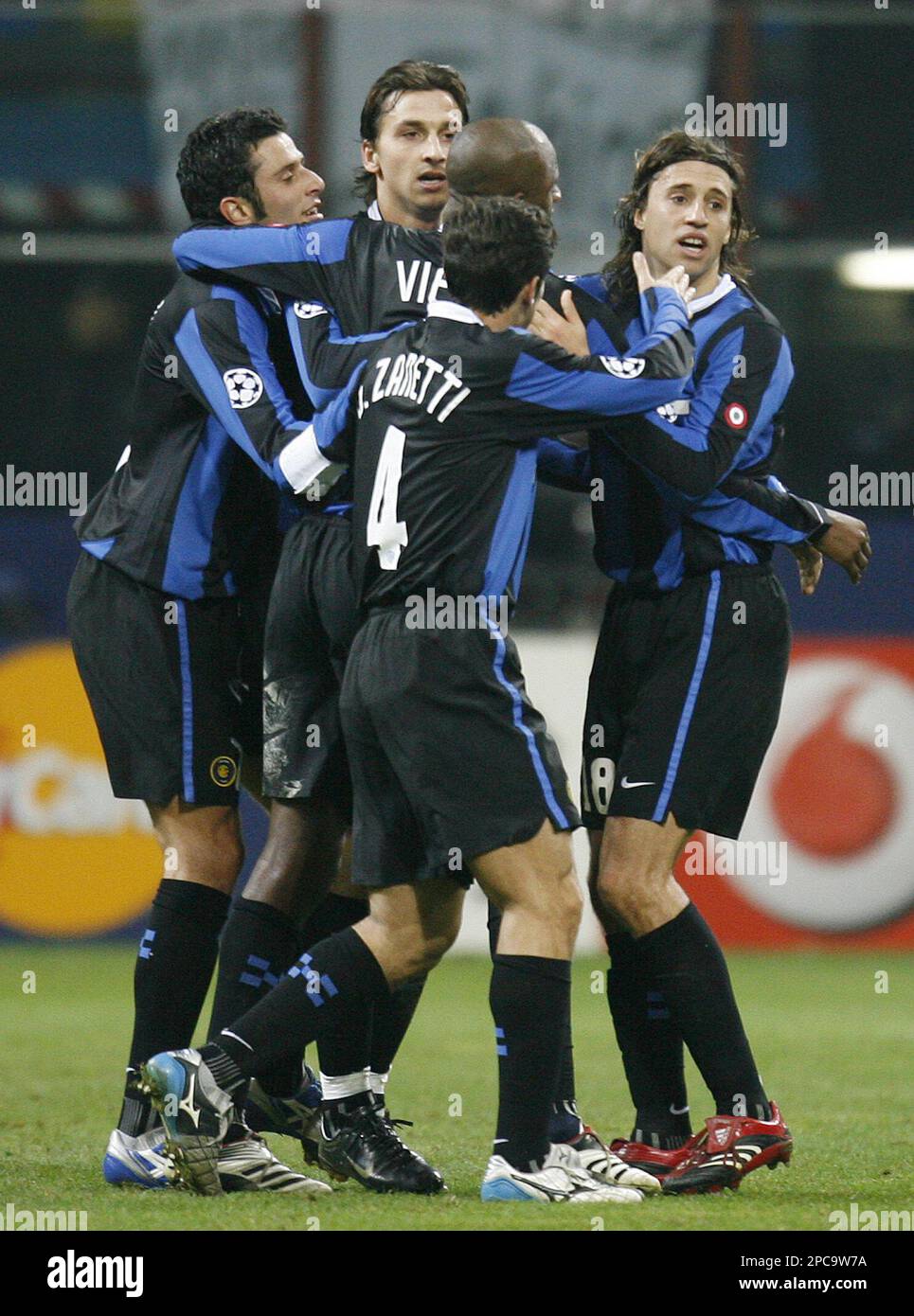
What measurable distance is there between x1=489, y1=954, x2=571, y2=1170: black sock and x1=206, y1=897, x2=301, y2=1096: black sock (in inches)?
27.4

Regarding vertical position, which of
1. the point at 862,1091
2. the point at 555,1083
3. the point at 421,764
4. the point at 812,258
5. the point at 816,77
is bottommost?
the point at 862,1091

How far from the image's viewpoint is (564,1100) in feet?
15.0

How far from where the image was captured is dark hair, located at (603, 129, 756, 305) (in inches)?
186

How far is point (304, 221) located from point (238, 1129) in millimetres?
2136

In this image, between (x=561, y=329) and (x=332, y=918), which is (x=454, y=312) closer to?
(x=561, y=329)

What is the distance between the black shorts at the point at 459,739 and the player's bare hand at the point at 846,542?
3.21ft

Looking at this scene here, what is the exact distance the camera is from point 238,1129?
14.9 feet

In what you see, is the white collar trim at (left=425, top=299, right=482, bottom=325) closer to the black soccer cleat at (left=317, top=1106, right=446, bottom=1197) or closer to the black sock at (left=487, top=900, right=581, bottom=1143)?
the black sock at (left=487, top=900, right=581, bottom=1143)

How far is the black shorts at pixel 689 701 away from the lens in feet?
15.0

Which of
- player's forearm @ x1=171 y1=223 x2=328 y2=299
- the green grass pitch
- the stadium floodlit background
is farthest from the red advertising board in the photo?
player's forearm @ x1=171 y1=223 x2=328 y2=299

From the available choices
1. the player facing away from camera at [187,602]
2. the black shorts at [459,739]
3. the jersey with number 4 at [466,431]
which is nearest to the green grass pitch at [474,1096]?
the player facing away from camera at [187,602]

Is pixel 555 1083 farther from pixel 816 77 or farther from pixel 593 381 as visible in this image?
pixel 816 77

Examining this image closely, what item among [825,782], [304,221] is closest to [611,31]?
[825,782]

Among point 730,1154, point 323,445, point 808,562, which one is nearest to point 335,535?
point 323,445
